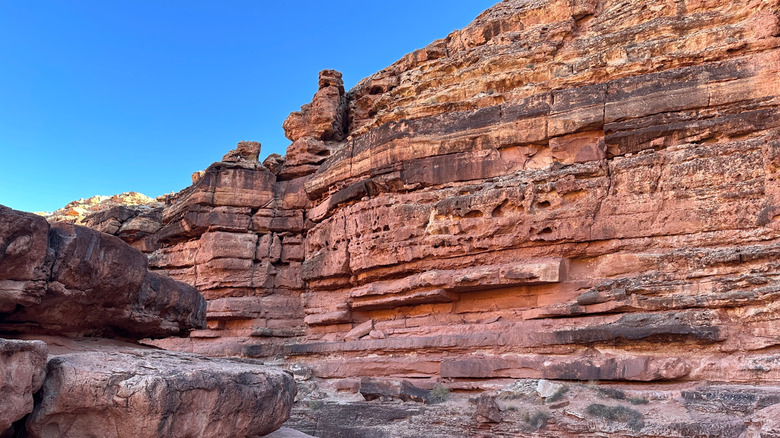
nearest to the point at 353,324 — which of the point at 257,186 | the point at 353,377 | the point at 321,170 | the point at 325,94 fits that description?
the point at 353,377

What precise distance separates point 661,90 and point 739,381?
702cm

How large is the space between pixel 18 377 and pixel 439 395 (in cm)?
891

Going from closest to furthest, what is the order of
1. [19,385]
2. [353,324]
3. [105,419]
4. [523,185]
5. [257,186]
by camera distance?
[19,385], [105,419], [523,185], [353,324], [257,186]

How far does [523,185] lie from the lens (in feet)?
47.8

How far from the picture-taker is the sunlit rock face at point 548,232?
11.1 m

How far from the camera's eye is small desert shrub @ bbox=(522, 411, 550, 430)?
10453 millimetres

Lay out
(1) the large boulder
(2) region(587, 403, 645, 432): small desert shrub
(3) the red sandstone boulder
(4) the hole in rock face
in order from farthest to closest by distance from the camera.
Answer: (3) the red sandstone boulder, (4) the hole in rock face, (2) region(587, 403, 645, 432): small desert shrub, (1) the large boulder

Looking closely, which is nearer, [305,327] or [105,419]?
[105,419]

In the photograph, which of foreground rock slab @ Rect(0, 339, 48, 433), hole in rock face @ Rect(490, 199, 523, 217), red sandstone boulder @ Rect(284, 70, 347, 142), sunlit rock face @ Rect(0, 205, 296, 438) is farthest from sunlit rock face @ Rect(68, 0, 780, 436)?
foreground rock slab @ Rect(0, 339, 48, 433)

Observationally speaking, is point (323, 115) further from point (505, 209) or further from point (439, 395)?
point (439, 395)

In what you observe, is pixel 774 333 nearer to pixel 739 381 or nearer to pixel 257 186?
pixel 739 381

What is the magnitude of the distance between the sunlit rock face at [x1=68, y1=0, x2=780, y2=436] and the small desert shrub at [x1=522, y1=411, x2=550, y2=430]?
0.48 ft

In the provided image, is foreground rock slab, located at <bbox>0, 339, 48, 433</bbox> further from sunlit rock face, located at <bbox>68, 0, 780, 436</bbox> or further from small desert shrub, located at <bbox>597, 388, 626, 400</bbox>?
small desert shrub, located at <bbox>597, 388, 626, 400</bbox>

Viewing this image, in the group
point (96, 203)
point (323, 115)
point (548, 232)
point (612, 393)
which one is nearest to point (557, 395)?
point (612, 393)
